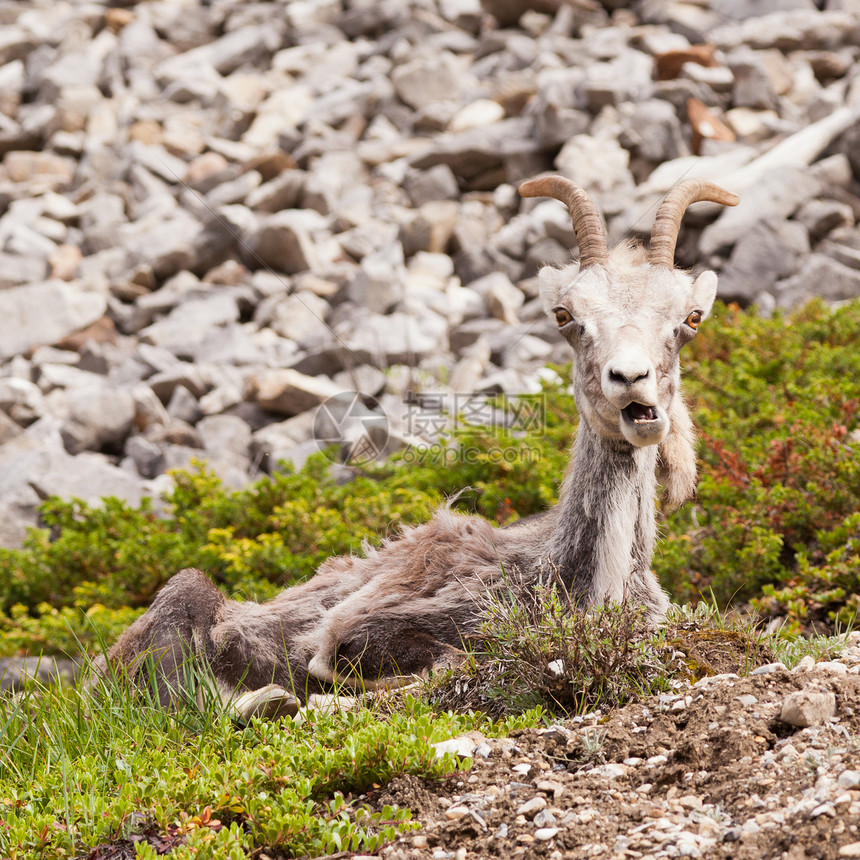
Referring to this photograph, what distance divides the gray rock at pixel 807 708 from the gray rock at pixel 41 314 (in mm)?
12091

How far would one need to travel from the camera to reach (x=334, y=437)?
9.70 m

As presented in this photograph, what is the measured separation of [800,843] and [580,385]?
2580 millimetres

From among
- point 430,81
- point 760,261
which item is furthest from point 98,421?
point 430,81

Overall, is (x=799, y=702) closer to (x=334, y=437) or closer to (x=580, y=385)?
(x=580, y=385)

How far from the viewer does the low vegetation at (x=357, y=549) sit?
329cm

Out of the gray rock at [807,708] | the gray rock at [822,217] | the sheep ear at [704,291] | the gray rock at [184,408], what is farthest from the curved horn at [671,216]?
the gray rock at [822,217]

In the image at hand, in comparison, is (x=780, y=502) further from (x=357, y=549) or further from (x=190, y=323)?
(x=190, y=323)

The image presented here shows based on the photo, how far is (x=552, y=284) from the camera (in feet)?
16.4

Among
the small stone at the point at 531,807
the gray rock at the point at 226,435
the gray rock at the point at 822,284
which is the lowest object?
the gray rock at the point at 226,435

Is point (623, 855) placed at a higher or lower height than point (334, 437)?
higher

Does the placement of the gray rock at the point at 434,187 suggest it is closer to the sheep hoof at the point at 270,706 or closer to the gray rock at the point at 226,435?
the gray rock at the point at 226,435

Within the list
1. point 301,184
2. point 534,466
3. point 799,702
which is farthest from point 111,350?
point 799,702

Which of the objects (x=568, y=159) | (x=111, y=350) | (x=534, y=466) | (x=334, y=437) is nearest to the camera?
(x=534, y=466)

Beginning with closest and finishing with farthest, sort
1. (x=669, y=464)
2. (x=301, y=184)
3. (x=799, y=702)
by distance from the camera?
(x=799, y=702) → (x=669, y=464) → (x=301, y=184)
